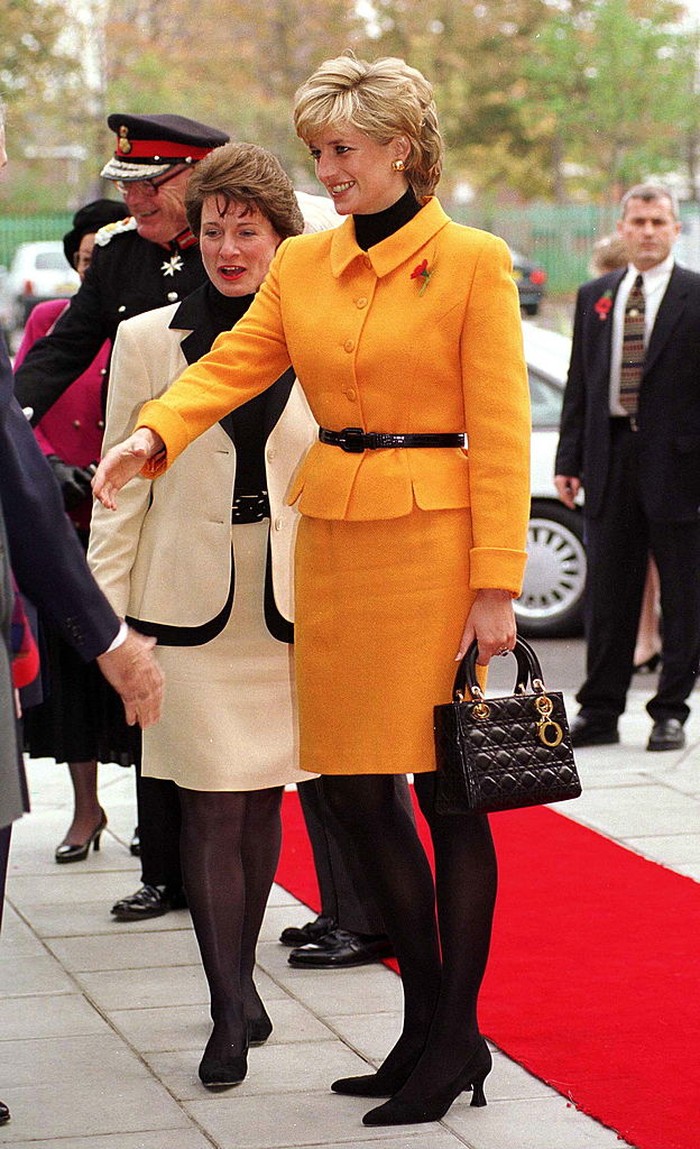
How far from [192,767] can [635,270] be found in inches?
171

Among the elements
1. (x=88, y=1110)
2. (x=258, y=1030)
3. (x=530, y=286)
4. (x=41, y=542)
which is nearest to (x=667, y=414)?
(x=258, y=1030)

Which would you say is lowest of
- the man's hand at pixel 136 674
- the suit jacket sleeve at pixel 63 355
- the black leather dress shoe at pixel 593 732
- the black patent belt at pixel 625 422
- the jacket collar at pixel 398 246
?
the black leather dress shoe at pixel 593 732

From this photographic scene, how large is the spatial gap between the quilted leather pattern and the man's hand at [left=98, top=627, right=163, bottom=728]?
0.59 m

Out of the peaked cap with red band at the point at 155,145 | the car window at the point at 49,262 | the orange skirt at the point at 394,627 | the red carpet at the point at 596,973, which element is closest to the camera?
the orange skirt at the point at 394,627

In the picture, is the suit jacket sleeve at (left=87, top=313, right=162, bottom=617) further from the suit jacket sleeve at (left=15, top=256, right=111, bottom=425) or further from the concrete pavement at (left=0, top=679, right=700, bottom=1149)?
the suit jacket sleeve at (left=15, top=256, right=111, bottom=425)

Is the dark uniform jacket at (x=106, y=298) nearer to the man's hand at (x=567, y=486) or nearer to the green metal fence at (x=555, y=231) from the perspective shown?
the man's hand at (x=567, y=486)

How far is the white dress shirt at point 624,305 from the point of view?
7734 mm

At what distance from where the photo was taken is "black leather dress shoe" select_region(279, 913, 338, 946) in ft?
16.5

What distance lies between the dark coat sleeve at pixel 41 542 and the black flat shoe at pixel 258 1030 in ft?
4.49

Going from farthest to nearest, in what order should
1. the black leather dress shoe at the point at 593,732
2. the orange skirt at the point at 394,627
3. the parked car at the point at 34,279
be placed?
the parked car at the point at 34,279 → the black leather dress shoe at the point at 593,732 → the orange skirt at the point at 394,627

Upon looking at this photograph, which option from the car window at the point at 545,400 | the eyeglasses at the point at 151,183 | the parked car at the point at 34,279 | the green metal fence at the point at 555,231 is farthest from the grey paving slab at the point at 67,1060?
the green metal fence at the point at 555,231

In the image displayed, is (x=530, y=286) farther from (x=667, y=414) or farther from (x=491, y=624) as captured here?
(x=491, y=624)

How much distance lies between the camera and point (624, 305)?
7812 millimetres

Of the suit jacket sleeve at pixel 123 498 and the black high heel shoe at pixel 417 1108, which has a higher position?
the suit jacket sleeve at pixel 123 498
